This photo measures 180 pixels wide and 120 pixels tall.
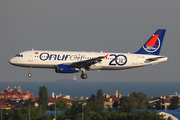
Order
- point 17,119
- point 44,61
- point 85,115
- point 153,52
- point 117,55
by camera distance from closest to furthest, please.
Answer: point 44,61 < point 117,55 < point 153,52 < point 17,119 < point 85,115

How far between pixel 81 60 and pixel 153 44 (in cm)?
1922

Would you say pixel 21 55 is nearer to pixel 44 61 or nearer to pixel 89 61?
pixel 44 61

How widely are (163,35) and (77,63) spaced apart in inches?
969

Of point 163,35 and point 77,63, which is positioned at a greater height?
point 163,35

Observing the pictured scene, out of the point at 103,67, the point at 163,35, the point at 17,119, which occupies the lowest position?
the point at 17,119

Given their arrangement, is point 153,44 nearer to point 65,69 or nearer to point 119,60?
point 119,60

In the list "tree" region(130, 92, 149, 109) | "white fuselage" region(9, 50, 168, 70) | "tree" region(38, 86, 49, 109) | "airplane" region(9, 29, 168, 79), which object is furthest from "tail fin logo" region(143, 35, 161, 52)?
"tree" region(38, 86, 49, 109)

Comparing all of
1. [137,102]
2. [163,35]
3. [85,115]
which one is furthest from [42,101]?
[163,35]

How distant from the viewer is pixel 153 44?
74.5 metres

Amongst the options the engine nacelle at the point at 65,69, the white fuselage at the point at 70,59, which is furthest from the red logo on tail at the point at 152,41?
the engine nacelle at the point at 65,69

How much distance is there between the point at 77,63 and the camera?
6388 centimetres

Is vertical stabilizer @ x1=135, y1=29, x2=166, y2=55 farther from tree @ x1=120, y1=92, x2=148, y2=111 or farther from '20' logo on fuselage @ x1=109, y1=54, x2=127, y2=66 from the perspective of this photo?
tree @ x1=120, y1=92, x2=148, y2=111

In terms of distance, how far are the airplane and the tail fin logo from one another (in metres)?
1.27

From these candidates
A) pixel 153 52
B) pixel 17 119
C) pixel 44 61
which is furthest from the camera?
pixel 17 119
